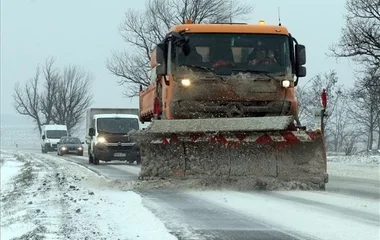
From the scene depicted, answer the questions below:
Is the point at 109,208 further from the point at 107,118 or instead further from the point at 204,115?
the point at 107,118

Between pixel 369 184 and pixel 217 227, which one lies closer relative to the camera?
pixel 217 227

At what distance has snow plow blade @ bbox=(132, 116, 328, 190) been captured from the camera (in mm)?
10461

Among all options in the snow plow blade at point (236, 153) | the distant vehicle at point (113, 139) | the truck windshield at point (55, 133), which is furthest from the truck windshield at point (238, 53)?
the truck windshield at point (55, 133)

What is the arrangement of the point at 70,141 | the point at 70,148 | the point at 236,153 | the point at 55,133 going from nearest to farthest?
the point at 236,153 → the point at 70,148 → the point at 70,141 → the point at 55,133

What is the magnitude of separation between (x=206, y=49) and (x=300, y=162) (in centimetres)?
262

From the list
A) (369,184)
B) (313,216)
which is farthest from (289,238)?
(369,184)

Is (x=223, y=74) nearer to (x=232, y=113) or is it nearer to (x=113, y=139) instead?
(x=232, y=113)

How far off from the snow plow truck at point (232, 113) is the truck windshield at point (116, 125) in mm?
12953

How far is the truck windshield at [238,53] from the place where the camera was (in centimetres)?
1134

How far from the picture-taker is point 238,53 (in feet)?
37.8

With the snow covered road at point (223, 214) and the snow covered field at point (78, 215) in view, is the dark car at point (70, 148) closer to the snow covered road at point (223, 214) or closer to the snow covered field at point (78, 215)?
the snow covered field at point (78, 215)

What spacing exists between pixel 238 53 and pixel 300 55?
1135 mm

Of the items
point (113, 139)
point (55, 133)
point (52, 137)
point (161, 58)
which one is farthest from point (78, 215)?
point (55, 133)

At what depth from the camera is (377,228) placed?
6.86m
